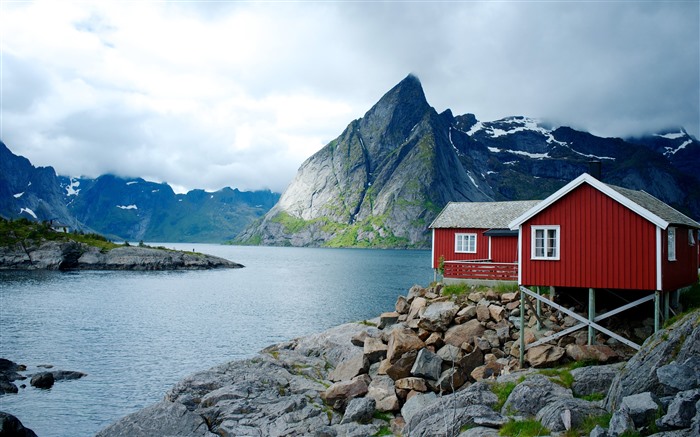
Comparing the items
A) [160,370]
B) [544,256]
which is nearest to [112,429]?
[160,370]

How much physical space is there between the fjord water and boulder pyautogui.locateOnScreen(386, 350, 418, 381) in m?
14.8

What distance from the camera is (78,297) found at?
224 feet

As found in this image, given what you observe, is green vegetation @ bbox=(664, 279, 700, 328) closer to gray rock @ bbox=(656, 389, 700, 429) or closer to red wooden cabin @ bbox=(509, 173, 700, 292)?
red wooden cabin @ bbox=(509, 173, 700, 292)

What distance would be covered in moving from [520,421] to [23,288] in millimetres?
84428

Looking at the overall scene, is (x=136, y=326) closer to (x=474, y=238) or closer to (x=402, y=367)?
(x=474, y=238)

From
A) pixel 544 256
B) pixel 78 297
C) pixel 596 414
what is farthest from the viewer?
pixel 78 297

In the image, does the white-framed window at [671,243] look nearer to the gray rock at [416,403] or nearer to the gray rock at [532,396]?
the gray rock at [532,396]

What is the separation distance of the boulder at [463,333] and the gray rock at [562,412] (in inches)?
449

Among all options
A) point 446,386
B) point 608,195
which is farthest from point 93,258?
point 608,195

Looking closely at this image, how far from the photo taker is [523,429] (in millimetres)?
13617

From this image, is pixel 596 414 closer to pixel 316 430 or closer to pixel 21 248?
pixel 316 430

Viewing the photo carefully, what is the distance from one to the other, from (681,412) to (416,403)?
449 inches

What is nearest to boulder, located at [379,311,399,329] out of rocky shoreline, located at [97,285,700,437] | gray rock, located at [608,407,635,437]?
rocky shoreline, located at [97,285,700,437]

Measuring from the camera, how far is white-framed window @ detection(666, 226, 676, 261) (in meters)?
24.5
